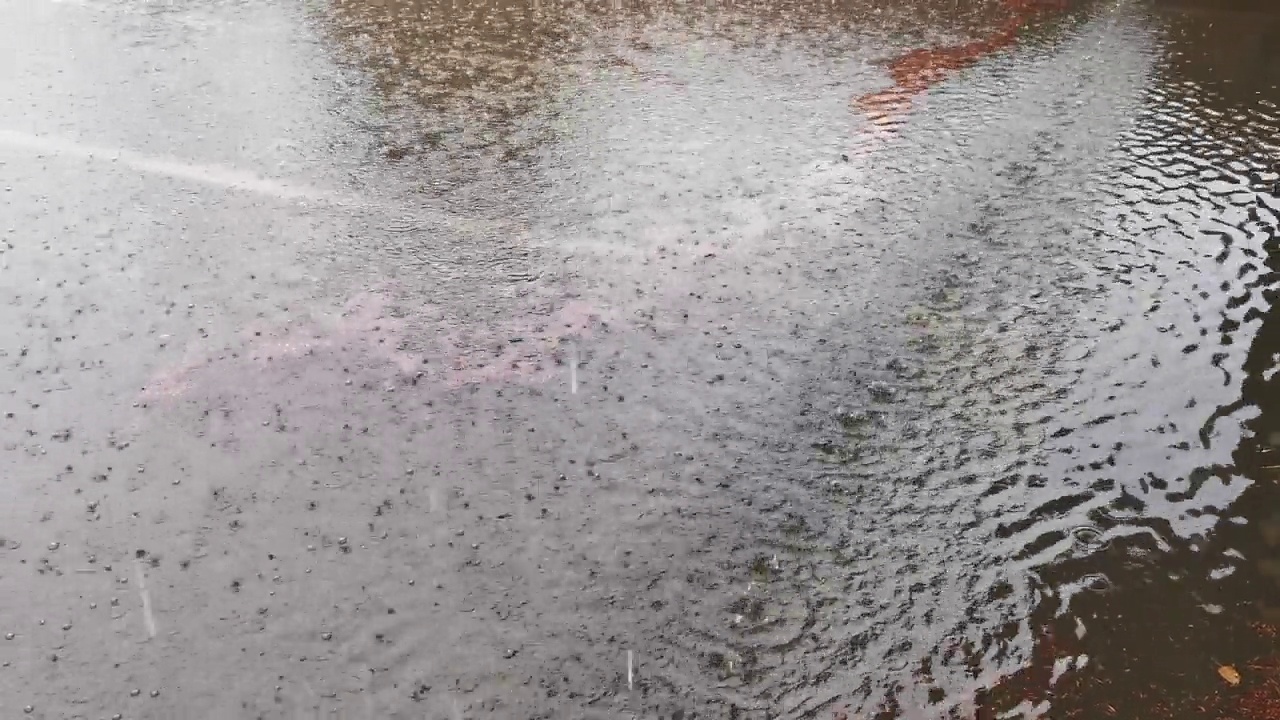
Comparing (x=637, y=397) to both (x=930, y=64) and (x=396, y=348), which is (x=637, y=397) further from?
(x=930, y=64)

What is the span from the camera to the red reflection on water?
1453 cm

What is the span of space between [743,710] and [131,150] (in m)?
12.0

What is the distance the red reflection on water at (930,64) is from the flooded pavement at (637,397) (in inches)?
8.1

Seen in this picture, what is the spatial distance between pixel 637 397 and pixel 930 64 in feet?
36.3

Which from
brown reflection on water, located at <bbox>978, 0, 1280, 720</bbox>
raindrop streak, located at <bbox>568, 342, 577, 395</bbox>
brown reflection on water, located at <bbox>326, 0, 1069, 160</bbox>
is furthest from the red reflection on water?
raindrop streak, located at <bbox>568, 342, 577, 395</bbox>

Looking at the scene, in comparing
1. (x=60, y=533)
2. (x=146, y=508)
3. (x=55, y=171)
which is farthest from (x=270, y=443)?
(x=55, y=171)

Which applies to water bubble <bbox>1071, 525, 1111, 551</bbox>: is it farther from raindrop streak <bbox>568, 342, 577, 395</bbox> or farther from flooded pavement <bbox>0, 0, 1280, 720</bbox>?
raindrop streak <bbox>568, 342, 577, 395</bbox>

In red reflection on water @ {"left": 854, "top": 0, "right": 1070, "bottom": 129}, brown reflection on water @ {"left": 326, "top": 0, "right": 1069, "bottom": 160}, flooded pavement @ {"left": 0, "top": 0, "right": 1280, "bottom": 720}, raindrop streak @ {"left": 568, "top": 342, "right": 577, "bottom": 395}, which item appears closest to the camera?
flooded pavement @ {"left": 0, "top": 0, "right": 1280, "bottom": 720}

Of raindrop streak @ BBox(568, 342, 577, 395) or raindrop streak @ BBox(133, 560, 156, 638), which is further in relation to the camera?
raindrop streak @ BBox(568, 342, 577, 395)

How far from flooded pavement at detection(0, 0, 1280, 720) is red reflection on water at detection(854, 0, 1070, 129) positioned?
0.67 ft

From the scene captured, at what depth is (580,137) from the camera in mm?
13656

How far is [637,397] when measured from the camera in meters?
8.66

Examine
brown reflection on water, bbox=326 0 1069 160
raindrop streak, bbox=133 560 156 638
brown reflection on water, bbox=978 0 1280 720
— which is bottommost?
raindrop streak, bbox=133 560 156 638

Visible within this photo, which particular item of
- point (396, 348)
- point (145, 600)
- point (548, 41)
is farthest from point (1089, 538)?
point (548, 41)
